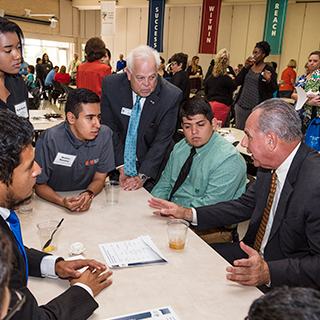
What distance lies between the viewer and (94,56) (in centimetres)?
495

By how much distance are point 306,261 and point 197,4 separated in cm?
1303

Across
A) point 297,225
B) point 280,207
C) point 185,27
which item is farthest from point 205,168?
point 185,27

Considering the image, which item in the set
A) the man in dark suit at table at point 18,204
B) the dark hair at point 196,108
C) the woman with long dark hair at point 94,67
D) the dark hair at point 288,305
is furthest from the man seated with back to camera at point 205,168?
the woman with long dark hair at point 94,67

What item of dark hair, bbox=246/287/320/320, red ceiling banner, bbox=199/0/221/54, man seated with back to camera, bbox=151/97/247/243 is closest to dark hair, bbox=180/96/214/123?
man seated with back to camera, bbox=151/97/247/243

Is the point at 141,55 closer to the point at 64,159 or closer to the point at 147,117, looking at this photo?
the point at 147,117

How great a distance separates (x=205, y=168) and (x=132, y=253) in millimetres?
A: 1026

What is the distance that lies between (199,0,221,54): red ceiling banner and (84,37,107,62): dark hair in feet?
24.6

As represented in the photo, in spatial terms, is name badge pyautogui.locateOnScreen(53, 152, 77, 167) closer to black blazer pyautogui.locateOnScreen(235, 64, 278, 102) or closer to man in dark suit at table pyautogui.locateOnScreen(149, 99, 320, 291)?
man in dark suit at table pyautogui.locateOnScreen(149, 99, 320, 291)

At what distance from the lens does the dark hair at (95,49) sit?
4.84m

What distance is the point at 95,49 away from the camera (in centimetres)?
488

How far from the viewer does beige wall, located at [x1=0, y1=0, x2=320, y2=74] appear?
11.3 meters

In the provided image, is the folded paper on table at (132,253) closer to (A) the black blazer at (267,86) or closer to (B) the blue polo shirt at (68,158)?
(B) the blue polo shirt at (68,158)

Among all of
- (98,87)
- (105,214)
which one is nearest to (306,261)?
(105,214)

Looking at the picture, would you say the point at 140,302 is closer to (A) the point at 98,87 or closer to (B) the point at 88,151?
(B) the point at 88,151
